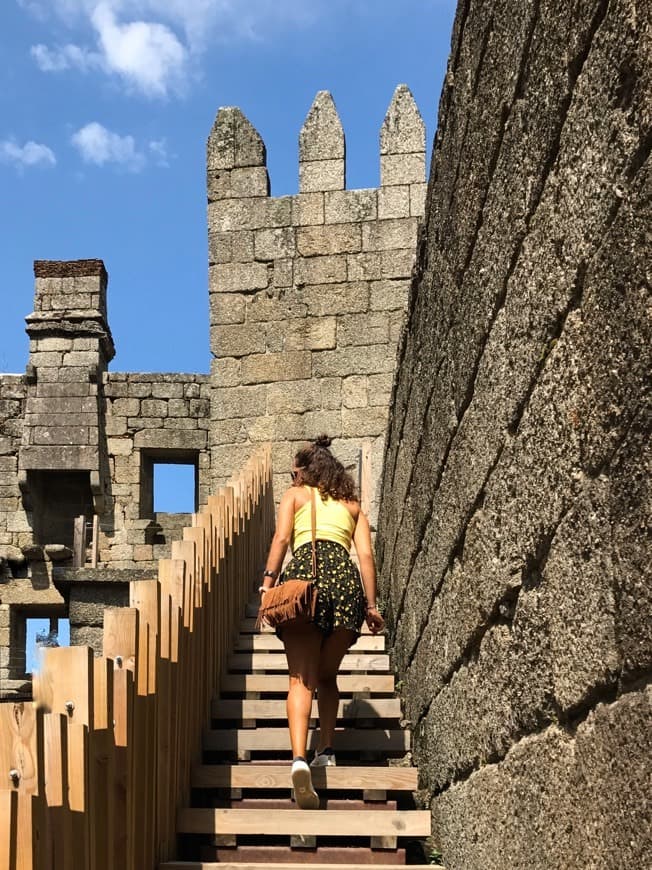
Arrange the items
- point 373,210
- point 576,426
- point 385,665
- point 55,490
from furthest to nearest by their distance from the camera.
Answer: point 55,490 → point 373,210 → point 385,665 → point 576,426

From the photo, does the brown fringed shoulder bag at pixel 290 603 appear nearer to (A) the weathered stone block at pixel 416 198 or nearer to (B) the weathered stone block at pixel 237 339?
(B) the weathered stone block at pixel 237 339

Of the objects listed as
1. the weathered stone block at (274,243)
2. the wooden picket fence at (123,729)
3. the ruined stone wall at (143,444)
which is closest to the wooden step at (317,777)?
the wooden picket fence at (123,729)

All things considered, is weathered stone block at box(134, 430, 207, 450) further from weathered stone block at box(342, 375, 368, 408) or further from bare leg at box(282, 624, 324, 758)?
bare leg at box(282, 624, 324, 758)

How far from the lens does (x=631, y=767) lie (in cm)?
144

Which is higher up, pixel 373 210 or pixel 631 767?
pixel 373 210

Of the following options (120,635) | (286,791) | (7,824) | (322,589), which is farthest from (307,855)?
(7,824)

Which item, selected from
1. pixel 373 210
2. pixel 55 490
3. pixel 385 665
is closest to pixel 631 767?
pixel 385 665

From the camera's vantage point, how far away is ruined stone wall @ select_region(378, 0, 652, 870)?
1.44 metres

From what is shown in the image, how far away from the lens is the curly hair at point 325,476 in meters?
4.68

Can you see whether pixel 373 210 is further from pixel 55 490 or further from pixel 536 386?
pixel 536 386

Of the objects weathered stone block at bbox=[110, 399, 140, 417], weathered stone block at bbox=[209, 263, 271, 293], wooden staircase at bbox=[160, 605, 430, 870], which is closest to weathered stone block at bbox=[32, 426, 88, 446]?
weathered stone block at bbox=[110, 399, 140, 417]

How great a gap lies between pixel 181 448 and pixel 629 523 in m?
10.7

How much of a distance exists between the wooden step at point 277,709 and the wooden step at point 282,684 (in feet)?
0.79

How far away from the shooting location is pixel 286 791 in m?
4.28
